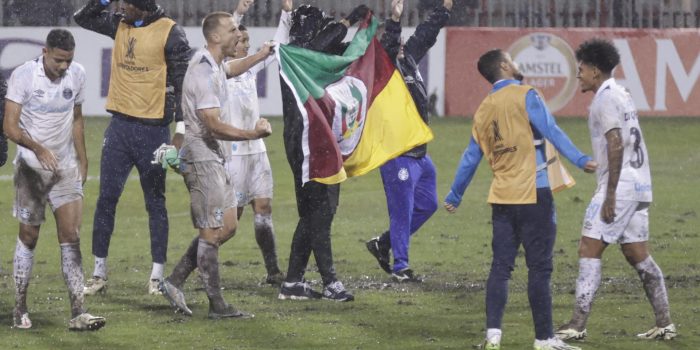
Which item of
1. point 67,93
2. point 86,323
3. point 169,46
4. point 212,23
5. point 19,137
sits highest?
point 212,23

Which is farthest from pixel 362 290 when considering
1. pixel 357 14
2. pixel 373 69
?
pixel 357 14

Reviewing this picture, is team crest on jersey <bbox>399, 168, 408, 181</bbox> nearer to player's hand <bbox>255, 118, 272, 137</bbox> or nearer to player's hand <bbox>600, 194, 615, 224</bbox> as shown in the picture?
player's hand <bbox>255, 118, 272, 137</bbox>

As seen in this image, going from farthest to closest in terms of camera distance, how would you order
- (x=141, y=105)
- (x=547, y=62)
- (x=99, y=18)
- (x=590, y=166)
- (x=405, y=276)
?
1. (x=547, y=62)
2. (x=405, y=276)
3. (x=99, y=18)
4. (x=141, y=105)
5. (x=590, y=166)

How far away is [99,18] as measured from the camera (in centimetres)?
1093

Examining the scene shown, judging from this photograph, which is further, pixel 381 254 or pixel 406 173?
pixel 381 254

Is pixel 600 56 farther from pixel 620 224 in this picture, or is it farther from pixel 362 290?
pixel 362 290

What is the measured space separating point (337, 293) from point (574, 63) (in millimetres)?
14719

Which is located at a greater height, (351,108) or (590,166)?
(351,108)

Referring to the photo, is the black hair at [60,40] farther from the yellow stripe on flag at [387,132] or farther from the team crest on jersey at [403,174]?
the team crest on jersey at [403,174]

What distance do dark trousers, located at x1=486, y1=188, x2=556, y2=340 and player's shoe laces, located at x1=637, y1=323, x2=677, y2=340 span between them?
85 cm

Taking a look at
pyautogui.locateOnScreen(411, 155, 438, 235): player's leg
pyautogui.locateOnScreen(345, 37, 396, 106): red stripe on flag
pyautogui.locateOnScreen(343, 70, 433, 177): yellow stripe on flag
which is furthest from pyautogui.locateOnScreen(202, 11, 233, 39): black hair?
pyautogui.locateOnScreen(411, 155, 438, 235): player's leg

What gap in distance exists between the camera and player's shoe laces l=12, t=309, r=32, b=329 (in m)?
9.23

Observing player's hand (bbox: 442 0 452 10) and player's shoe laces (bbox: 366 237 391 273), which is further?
player's shoe laces (bbox: 366 237 391 273)

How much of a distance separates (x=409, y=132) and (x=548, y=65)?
46.2ft
